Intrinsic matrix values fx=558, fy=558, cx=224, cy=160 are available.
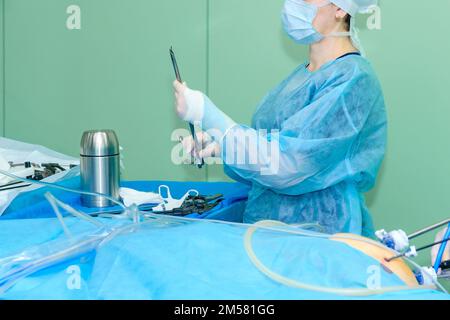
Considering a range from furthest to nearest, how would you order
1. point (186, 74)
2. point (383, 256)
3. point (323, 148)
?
point (186, 74), point (323, 148), point (383, 256)

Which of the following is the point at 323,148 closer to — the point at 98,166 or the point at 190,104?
the point at 190,104

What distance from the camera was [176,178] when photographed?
2.27m

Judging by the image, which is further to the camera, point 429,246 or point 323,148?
point 323,148

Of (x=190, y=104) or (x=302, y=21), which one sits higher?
(x=302, y=21)

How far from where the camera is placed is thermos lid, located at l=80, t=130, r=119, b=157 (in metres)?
1.37

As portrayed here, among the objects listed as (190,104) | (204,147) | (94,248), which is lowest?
(94,248)

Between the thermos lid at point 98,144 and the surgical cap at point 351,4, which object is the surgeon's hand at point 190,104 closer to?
the thermos lid at point 98,144

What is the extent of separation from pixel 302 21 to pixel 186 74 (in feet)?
2.49

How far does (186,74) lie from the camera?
2.19 meters

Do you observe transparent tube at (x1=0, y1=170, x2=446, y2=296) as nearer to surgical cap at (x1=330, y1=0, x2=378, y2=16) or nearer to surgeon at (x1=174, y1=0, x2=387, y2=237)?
surgeon at (x1=174, y1=0, x2=387, y2=237)

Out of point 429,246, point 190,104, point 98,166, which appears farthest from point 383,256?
point 98,166

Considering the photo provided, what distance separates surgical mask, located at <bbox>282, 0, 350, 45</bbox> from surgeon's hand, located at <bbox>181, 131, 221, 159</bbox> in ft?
1.24

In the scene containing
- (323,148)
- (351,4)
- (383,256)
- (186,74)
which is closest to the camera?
(383,256)

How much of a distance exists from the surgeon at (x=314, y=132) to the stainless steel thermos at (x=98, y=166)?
205 millimetres
